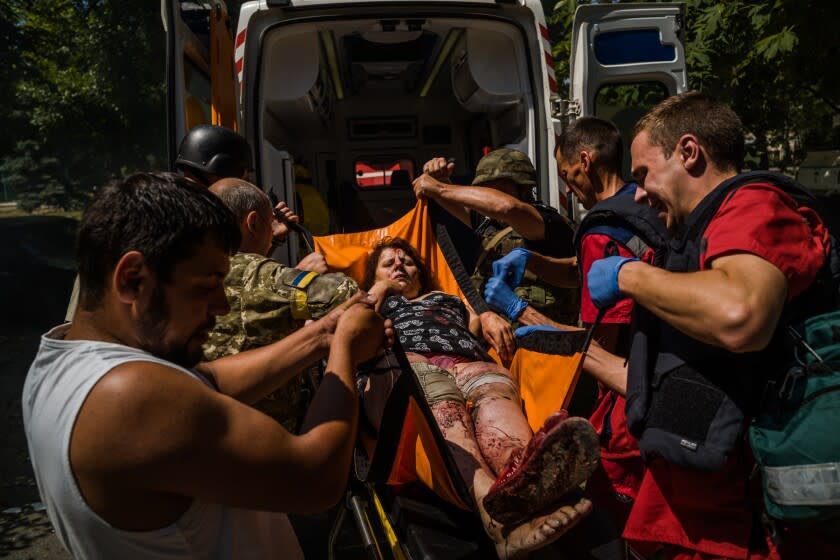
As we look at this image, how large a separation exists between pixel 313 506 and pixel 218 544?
0.20 m

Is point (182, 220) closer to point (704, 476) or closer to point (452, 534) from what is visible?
point (704, 476)

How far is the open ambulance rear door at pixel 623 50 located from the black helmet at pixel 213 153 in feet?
6.59

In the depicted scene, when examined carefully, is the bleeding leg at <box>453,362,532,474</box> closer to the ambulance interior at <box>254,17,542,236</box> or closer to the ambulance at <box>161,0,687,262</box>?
the ambulance at <box>161,0,687,262</box>

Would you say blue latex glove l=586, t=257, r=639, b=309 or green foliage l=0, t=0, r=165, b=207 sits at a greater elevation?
blue latex glove l=586, t=257, r=639, b=309

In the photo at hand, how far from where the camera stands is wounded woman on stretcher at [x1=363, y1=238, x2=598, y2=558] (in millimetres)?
1949

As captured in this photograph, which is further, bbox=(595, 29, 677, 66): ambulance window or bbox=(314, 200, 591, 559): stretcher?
bbox=(595, 29, 677, 66): ambulance window

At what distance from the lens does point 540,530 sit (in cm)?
199

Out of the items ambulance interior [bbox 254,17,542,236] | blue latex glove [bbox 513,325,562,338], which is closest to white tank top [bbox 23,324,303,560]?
blue latex glove [bbox 513,325,562,338]

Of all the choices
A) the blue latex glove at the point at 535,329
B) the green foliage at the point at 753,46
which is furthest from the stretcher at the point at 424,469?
the green foliage at the point at 753,46

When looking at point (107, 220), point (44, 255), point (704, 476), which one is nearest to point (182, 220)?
point (107, 220)

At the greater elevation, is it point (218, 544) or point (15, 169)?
point (218, 544)

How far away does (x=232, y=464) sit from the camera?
1177 mm

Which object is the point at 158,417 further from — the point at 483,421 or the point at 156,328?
the point at 483,421

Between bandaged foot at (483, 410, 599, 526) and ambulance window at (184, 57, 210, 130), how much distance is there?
288 cm
